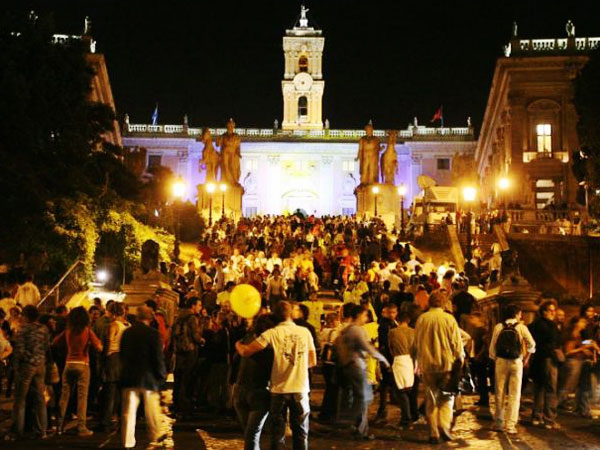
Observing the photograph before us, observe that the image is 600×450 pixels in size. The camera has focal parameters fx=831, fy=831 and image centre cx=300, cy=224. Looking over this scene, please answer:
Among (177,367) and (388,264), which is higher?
(388,264)

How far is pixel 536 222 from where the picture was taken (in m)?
34.6

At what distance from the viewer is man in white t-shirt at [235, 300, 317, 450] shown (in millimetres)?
8422

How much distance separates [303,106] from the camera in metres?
91.1

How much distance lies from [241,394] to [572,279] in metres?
25.0

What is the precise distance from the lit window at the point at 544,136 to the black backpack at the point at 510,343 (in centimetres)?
3853

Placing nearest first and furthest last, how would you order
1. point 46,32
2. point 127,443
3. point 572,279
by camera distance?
1. point 127,443
2. point 46,32
3. point 572,279

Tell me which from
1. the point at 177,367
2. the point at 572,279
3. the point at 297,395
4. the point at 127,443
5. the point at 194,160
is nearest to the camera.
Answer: the point at 297,395

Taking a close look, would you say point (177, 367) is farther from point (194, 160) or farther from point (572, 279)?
point (194, 160)

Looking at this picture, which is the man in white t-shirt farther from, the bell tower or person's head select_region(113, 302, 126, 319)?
the bell tower

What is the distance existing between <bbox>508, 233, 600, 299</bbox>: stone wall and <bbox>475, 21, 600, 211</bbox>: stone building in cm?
1459

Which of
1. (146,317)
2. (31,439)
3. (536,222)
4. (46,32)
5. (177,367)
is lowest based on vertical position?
(31,439)

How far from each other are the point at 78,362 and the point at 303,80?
81.7 meters

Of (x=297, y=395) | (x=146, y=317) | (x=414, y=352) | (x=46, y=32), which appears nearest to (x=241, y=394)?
(x=297, y=395)

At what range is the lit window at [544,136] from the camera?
157 feet
